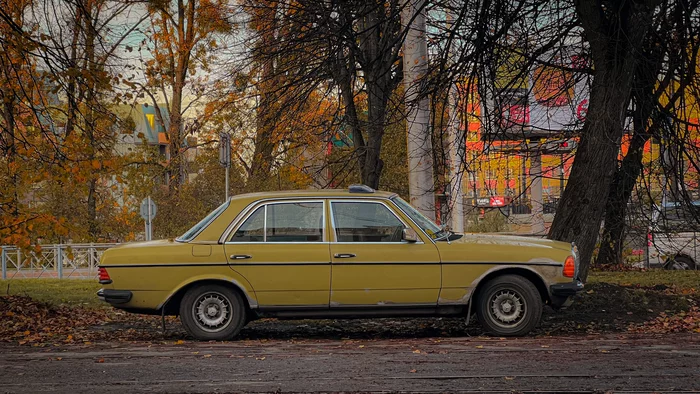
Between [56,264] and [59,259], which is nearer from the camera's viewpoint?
[59,259]

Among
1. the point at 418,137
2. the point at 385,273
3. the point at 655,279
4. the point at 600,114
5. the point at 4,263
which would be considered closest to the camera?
the point at 385,273

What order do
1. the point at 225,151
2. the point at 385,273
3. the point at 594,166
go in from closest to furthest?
the point at 385,273
the point at 594,166
the point at 225,151

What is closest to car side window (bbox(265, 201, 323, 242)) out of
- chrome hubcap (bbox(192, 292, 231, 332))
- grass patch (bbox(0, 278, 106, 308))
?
chrome hubcap (bbox(192, 292, 231, 332))

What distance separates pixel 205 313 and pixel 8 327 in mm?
3153

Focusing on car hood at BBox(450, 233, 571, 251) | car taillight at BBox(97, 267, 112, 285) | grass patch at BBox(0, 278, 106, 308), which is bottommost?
grass patch at BBox(0, 278, 106, 308)

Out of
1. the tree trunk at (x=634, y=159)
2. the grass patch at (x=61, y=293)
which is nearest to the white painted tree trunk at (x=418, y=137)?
the tree trunk at (x=634, y=159)

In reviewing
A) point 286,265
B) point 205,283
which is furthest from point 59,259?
point 286,265

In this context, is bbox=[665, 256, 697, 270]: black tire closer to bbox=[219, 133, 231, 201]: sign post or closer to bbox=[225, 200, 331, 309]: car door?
bbox=[219, 133, 231, 201]: sign post

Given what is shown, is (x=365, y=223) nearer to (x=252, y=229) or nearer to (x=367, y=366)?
(x=252, y=229)

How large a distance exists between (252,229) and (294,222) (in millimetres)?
471

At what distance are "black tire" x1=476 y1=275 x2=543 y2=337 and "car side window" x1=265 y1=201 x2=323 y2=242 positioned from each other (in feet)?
6.35

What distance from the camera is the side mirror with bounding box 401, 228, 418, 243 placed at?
10136mm

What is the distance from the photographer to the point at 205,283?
10266mm

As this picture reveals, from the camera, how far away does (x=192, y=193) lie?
3391 centimetres
